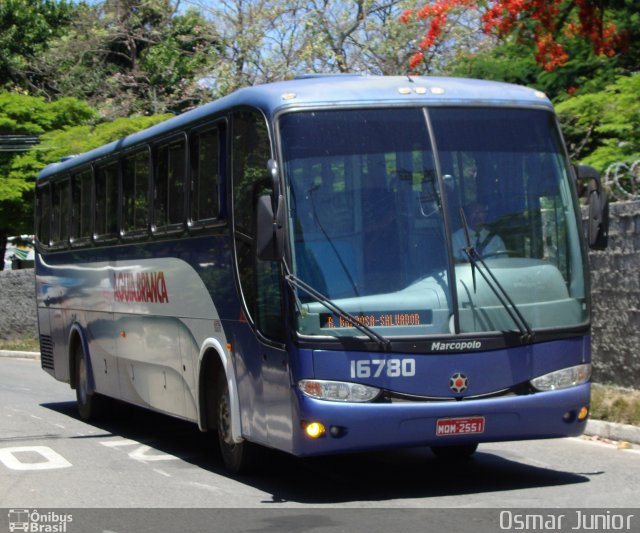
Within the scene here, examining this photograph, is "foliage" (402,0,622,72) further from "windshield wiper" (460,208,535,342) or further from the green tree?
the green tree

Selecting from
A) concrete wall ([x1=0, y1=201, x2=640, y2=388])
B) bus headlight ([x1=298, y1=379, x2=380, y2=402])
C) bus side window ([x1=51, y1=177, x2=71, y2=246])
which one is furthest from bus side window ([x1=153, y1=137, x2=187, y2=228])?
concrete wall ([x1=0, y1=201, x2=640, y2=388])

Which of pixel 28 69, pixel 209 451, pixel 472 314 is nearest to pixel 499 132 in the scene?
pixel 472 314

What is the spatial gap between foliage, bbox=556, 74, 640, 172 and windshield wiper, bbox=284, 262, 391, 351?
8.46 m

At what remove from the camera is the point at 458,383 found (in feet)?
29.3

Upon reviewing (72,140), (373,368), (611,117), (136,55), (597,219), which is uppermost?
(136,55)

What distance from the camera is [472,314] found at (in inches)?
355

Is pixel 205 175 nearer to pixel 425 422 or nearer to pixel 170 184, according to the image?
pixel 170 184

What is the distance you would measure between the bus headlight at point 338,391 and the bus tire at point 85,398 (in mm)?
7170

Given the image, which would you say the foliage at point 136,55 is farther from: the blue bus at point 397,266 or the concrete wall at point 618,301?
the blue bus at point 397,266

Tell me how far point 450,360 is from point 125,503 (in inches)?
103

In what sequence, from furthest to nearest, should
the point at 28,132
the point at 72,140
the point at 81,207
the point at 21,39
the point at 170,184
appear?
the point at 21,39
the point at 28,132
the point at 72,140
the point at 81,207
the point at 170,184

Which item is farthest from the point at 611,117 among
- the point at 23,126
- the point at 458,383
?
the point at 23,126

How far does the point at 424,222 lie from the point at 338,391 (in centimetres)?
140

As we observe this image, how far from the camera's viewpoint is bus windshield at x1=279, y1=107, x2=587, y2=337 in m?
8.93
